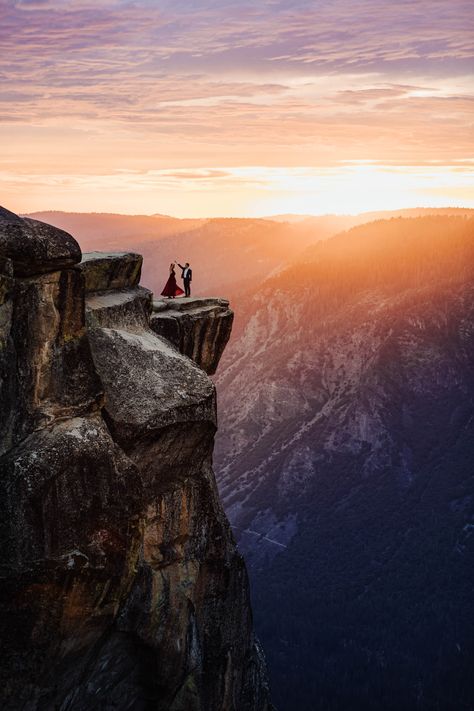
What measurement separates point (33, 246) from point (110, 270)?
7.85 metres

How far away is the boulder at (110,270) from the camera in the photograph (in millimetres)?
30405

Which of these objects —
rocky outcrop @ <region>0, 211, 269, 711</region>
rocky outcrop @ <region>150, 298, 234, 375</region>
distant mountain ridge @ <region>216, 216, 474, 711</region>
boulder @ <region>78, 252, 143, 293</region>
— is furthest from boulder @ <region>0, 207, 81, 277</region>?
distant mountain ridge @ <region>216, 216, 474, 711</region>

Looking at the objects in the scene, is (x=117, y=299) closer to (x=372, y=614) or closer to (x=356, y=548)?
(x=372, y=614)

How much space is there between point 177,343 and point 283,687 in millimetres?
114255

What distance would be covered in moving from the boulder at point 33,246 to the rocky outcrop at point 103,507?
7cm

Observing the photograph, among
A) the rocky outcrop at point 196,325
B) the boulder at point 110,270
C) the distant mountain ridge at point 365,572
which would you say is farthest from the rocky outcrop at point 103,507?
the distant mountain ridge at point 365,572

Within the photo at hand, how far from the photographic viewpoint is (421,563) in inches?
6388

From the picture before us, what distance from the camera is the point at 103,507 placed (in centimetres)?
2336

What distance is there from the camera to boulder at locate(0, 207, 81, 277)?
75.7 feet

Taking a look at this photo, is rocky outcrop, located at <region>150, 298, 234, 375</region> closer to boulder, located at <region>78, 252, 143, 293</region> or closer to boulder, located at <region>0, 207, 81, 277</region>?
boulder, located at <region>78, 252, 143, 293</region>

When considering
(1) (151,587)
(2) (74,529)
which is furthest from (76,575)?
(1) (151,587)

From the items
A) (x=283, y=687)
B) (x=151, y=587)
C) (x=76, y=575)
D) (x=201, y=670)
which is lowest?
(x=283, y=687)

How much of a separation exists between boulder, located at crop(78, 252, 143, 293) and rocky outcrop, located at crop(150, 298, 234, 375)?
2.19 meters

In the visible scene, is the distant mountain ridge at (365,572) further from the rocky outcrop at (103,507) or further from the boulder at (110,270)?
the boulder at (110,270)
